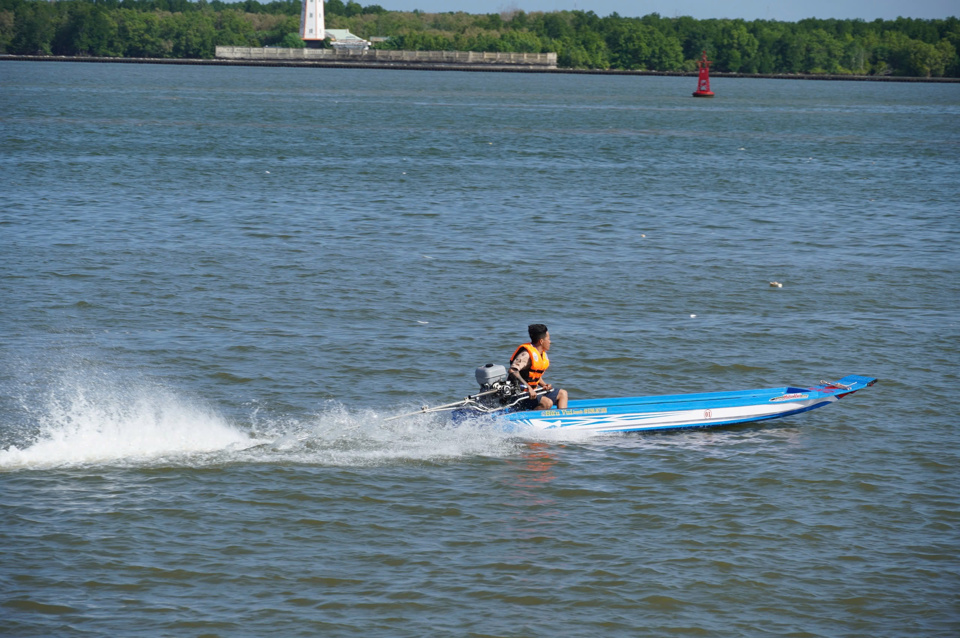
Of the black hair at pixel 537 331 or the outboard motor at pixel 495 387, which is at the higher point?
the black hair at pixel 537 331

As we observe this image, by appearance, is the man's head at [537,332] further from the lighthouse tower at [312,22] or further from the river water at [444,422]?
the lighthouse tower at [312,22]

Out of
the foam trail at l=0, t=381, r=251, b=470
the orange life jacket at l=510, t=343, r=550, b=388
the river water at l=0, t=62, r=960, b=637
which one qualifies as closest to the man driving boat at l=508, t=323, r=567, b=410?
the orange life jacket at l=510, t=343, r=550, b=388

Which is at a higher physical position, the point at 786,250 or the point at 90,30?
the point at 90,30

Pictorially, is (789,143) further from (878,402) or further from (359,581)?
(359,581)

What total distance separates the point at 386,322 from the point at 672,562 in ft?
34.9

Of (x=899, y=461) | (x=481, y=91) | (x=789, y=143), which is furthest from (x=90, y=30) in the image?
(x=899, y=461)

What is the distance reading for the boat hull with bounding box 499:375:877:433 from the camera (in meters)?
14.5

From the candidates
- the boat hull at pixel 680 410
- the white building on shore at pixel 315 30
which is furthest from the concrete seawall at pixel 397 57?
the boat hull at pixel 680 410


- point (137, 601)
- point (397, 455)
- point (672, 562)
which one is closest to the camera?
point (137, 601)

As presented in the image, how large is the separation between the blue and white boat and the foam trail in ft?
10.2

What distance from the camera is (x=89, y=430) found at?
46.2 ft

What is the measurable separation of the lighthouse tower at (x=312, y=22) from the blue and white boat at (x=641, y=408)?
18924 cm

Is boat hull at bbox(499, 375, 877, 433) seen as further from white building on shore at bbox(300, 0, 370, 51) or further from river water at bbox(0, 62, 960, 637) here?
white building on shore at bbox(300, 0, 370, 51)

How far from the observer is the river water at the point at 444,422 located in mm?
10375
